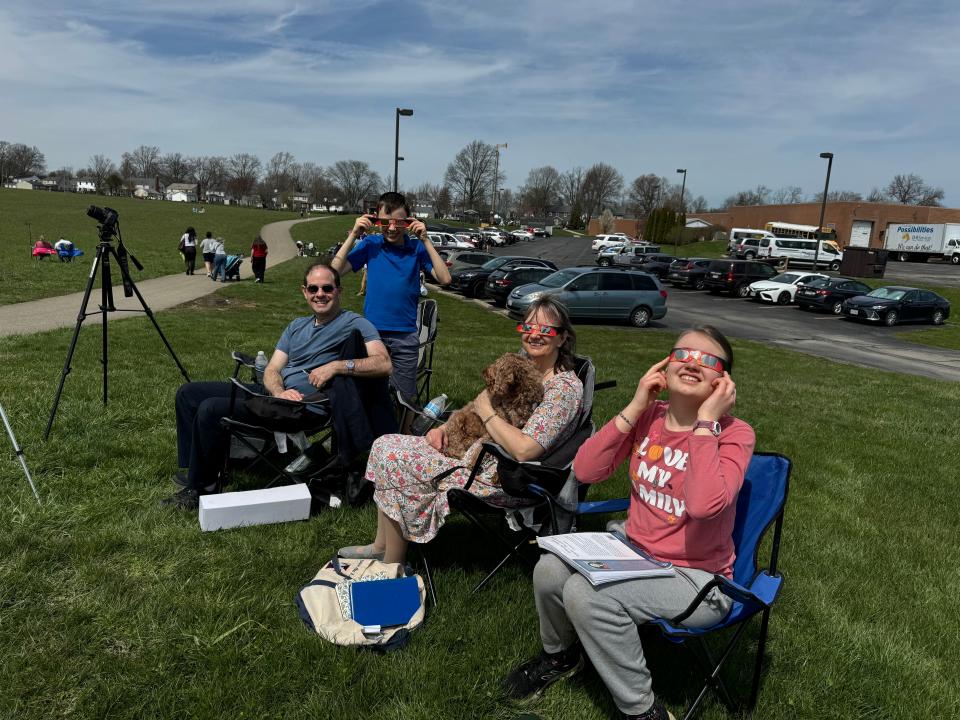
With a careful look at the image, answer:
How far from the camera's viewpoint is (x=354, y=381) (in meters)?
3.93

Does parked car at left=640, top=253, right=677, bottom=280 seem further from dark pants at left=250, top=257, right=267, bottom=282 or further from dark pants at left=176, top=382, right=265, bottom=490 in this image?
dark pants at left=176, top=382, right=265, bottom=490

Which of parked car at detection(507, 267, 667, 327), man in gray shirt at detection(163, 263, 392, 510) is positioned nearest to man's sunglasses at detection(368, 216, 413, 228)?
man in gray shirt at detection(163, 263, 392, 510)

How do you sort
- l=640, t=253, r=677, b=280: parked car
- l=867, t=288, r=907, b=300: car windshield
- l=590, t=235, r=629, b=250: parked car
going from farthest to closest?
l=590, t=235, r=629, b=250: parked car, l=640, t=253, r=677, b=280: parked car, l=867, t=288, r=907, b=300: car windshield

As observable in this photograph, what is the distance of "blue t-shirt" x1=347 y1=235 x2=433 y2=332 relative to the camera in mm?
4802

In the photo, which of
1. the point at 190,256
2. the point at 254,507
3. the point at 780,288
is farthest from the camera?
the point at 780,288

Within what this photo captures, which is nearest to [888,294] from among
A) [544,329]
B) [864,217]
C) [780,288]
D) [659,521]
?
[780,288]

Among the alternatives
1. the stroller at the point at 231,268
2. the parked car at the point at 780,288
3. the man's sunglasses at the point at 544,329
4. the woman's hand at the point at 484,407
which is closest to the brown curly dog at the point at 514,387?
the woman's hand at the point at 484,407

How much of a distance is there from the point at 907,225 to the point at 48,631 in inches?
2445

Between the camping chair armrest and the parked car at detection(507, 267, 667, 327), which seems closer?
the camping chair armrest

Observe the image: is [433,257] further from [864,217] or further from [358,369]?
[864,217]

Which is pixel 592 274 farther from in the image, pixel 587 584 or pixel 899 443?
pixel 587 584

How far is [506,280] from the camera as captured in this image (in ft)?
69.1

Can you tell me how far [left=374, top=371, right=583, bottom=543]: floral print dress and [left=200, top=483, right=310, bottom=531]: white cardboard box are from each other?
2.68 feet

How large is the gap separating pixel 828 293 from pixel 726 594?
26.7m
